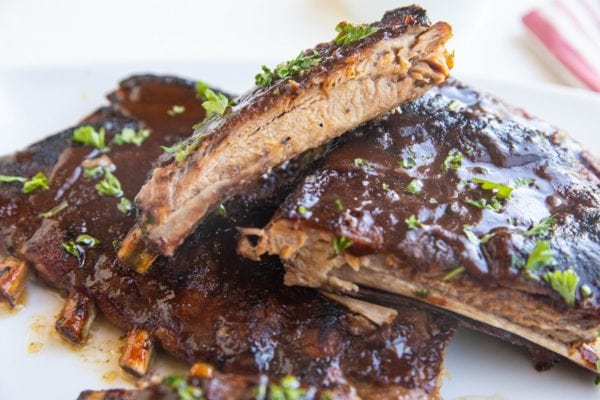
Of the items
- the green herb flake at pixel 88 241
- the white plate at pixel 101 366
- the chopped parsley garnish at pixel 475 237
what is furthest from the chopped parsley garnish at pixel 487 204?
the green herb flake at pixel 88 241

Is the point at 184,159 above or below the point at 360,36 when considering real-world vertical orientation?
below

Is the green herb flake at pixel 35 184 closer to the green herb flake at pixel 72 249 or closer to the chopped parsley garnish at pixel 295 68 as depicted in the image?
the green herb flake at pixel 72 249

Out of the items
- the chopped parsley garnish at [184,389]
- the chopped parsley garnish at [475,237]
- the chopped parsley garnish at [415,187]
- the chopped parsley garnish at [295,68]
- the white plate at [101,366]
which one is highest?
the chopped parsley garnish at [295,68]

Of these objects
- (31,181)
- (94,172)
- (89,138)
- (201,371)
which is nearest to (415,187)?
(201,371)

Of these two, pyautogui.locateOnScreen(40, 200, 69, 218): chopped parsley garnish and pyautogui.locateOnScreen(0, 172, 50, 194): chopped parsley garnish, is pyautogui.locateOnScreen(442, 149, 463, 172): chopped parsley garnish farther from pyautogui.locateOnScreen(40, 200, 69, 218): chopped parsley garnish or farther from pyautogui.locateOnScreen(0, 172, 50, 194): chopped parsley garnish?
pyautogui.locateOnScreen(0, 172, 50, 194): chopped parsley garnish

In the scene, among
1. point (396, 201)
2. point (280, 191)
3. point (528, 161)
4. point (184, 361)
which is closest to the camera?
point (396, 201)

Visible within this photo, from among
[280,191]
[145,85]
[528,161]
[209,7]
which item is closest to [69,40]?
[209,7]

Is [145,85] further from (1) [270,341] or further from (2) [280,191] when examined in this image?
(1) [270,341]

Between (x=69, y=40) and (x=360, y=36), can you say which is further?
(x=69, y=40)
